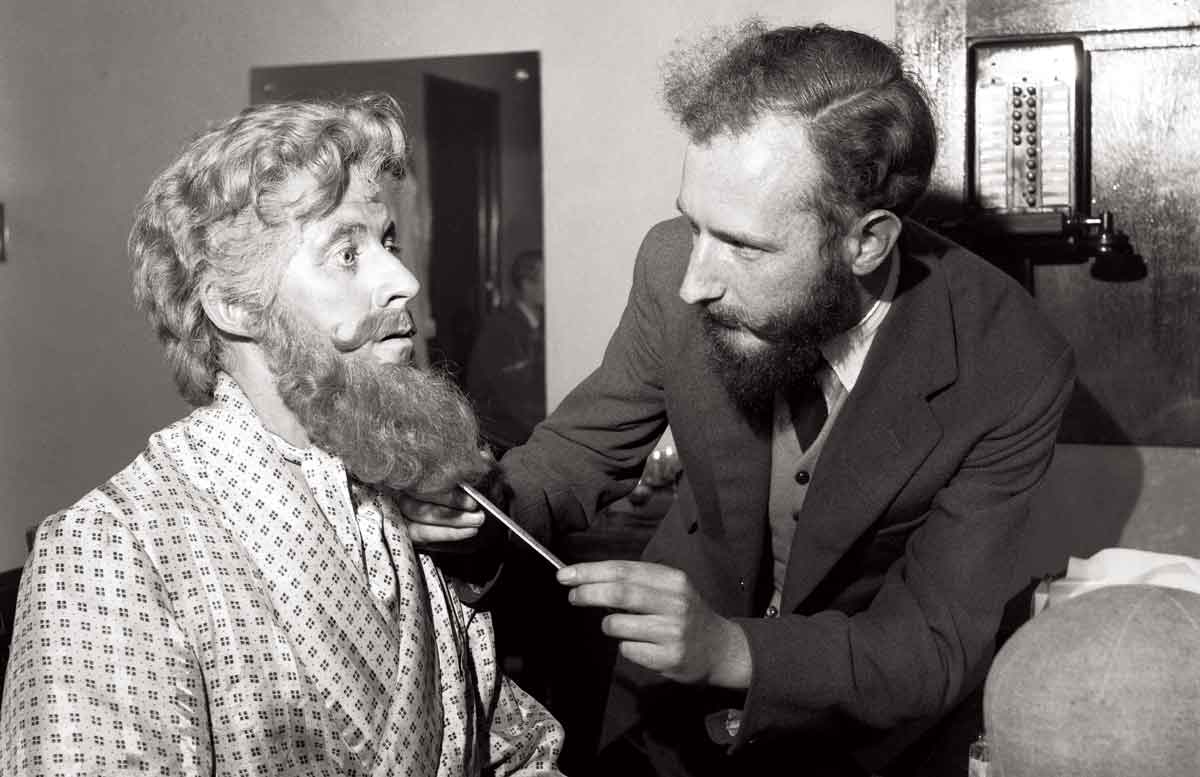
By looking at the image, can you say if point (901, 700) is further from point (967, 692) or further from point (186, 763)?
point (186, 763)

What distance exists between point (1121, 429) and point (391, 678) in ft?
8.32

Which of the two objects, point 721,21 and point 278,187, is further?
point 721,21

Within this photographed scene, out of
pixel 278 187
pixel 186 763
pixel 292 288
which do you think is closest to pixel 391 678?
pixel 186 763

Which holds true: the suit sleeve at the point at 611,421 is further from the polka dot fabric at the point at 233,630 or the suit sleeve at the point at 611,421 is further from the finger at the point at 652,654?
the finger at the point at 652,654

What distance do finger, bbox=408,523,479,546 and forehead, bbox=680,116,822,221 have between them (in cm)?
58

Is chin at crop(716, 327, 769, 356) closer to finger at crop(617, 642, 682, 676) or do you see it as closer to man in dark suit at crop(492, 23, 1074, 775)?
man in dark suit at crop(492, 23, 1074, 775)

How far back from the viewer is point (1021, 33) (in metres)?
3.59

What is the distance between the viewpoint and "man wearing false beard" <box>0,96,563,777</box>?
63.4 inches

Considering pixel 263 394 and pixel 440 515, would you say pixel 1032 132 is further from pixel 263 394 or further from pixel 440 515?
pixel 263 394

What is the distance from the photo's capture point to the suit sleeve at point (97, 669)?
59.7 inches

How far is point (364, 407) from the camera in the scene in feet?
5.92

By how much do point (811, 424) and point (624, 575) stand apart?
65cm

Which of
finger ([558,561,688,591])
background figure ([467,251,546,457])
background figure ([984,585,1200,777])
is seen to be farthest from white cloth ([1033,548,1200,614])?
background figure ([467,251,546,457])

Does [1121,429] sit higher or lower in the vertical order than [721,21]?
lower
